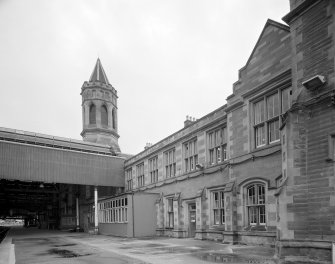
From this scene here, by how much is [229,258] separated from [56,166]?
24.9 metres

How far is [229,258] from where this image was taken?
11.9 m

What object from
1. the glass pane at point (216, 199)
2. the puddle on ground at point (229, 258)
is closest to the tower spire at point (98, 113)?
the glass pane at point (216, 199)

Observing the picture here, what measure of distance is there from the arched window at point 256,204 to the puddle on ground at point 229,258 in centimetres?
400

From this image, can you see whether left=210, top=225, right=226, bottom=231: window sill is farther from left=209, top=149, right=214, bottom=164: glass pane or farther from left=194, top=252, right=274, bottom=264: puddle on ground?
left=194, top=252, right=274, bottom=264: puddle on ground

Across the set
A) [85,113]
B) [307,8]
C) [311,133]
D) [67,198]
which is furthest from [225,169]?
[85,113]

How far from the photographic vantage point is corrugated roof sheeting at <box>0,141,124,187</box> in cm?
3083

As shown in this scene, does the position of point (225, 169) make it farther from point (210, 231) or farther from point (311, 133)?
point (311, 133)

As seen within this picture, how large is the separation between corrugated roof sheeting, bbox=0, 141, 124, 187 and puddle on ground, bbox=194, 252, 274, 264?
23.2 meters

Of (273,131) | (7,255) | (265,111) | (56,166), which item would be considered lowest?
(7,255)

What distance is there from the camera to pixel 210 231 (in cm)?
1986

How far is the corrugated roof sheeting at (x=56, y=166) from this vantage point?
3083cm

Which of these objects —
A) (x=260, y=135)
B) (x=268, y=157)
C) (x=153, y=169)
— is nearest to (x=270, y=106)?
(x=260, y=135)

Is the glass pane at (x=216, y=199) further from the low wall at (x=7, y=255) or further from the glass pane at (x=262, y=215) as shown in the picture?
the low wall at (x=7, y=255)

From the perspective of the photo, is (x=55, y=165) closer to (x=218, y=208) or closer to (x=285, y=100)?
(x=218, y=208)
